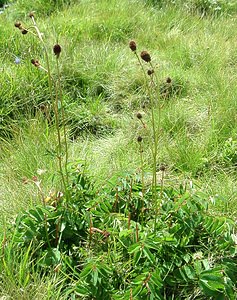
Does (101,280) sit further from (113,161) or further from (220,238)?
(113,161)

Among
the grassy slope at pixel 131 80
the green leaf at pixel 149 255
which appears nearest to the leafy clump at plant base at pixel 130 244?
the green leaf at pixel 149 255

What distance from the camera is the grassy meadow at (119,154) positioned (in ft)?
6.69

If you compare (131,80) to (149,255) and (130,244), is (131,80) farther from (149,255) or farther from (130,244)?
(149,255)

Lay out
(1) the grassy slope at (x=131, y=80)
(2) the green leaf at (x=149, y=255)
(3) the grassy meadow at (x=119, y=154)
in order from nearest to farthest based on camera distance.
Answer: (2) the green leaf at (x=149, y=255) → (3) the grassy meadow at (x=119, y=154) → (1) the grassy slope at (x=131, y=80)

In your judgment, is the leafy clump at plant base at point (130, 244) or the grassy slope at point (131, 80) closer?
the leafy clump at plant base at point (130, 244)

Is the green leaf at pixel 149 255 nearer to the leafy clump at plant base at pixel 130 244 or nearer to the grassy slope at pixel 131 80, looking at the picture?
the leafy clump at plant base at pixel 130 244

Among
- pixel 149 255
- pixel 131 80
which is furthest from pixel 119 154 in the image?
pixel 149 255

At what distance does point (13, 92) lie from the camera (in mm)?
3682

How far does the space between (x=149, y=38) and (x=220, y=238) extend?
316 centimetres

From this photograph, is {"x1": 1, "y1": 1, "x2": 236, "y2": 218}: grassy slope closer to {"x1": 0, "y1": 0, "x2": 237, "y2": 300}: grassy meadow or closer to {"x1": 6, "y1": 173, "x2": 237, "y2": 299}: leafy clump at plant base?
{"x1": 0, "y1": 0, "x2": 237, "y2": 300}: grassy meadow

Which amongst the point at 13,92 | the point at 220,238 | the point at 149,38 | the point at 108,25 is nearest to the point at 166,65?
the point at 149,38

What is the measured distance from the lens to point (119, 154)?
10.3 ft


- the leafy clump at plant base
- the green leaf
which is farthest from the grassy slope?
the green leaf

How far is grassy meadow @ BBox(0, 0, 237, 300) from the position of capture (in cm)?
204
